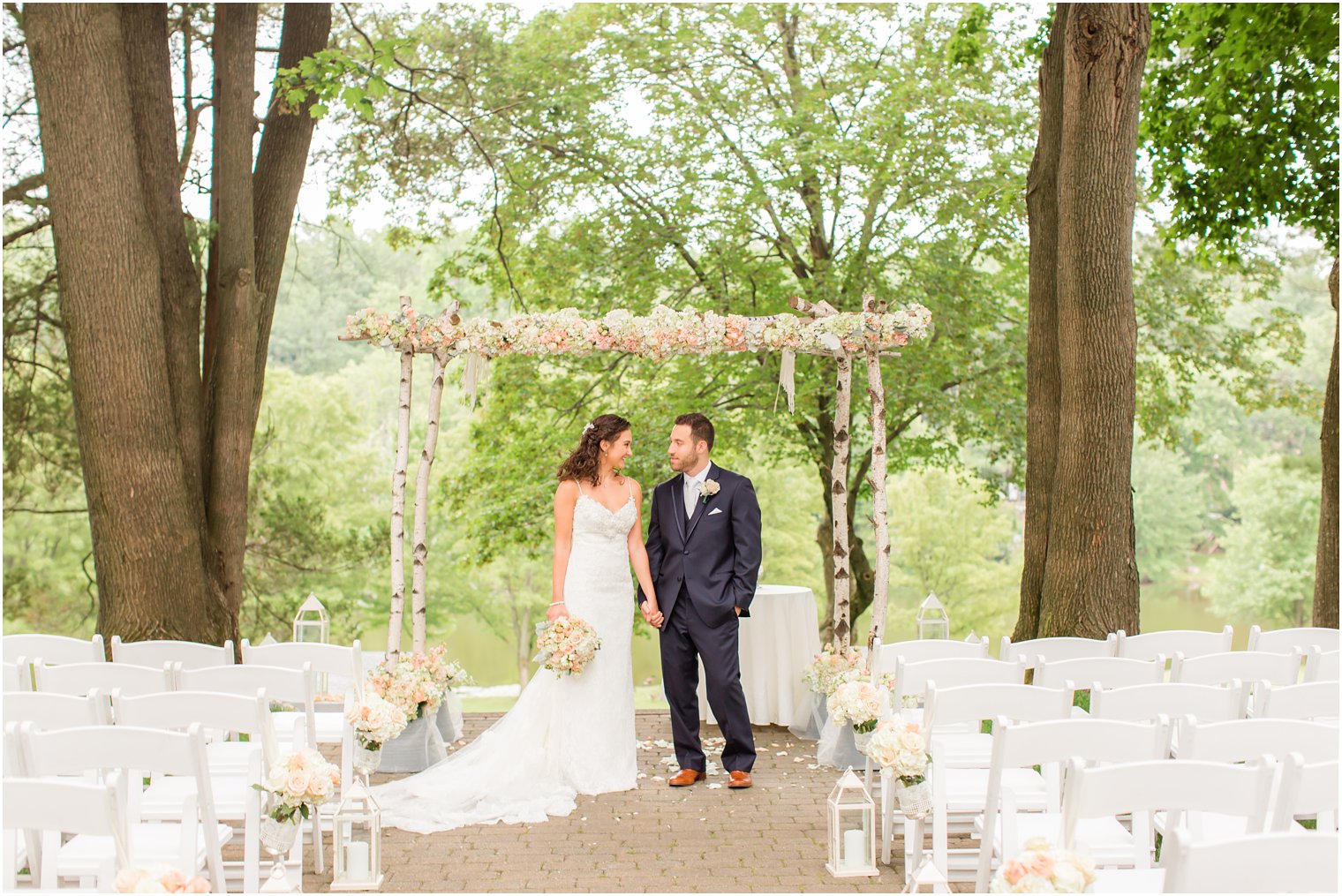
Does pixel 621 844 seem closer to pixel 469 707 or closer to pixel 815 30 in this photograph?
pixel 815 30

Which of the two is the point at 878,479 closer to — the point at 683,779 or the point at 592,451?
the point at 592,451

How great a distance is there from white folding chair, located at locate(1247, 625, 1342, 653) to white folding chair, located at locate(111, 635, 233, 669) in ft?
17.4

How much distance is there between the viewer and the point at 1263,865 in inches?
100

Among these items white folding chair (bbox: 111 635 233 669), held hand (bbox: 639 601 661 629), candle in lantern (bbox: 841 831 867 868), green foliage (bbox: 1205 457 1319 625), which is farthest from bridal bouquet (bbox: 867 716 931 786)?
green foliage (bbox: 1205 457 1319 625)

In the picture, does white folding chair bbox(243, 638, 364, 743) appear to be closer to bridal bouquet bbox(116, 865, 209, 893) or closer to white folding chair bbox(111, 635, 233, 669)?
white folding chair bbox(111, 635, 233, 669)

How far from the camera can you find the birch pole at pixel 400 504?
6648mm

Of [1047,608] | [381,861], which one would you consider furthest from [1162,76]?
[381,861]

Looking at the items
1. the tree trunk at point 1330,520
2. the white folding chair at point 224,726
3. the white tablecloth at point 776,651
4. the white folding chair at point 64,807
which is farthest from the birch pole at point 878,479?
the white folding chair at point 64,807

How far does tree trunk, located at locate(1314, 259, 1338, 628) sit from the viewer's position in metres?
9.13

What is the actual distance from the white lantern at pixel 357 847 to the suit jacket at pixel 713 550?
6.98ft

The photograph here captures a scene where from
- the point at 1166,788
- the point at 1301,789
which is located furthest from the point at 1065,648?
the point at 1166,788

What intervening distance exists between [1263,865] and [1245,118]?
9730mm

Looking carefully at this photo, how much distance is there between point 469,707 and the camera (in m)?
27.3

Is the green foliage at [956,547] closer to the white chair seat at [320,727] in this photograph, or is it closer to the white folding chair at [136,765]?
the white chair seat at [320,727]
